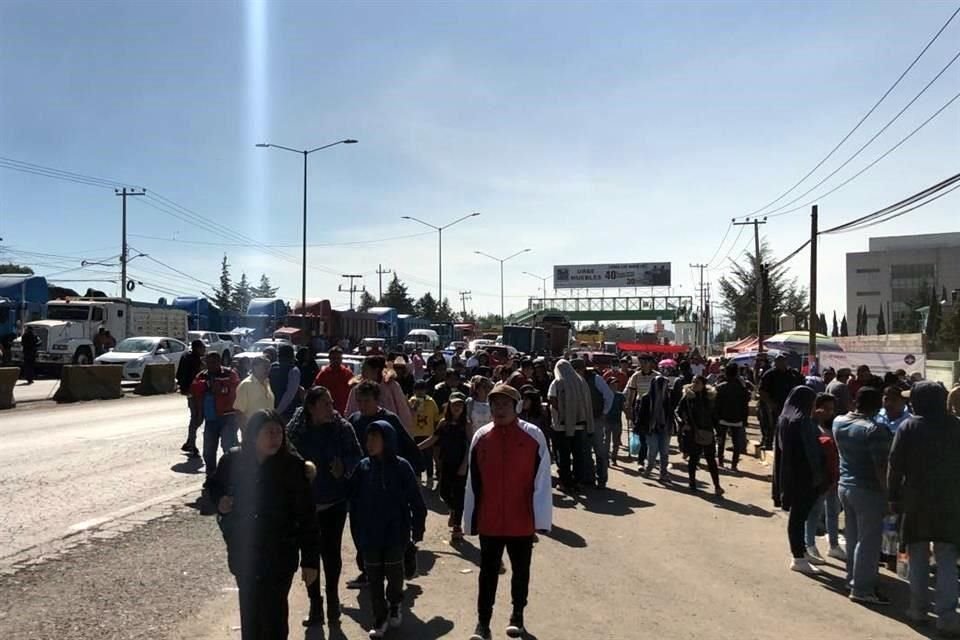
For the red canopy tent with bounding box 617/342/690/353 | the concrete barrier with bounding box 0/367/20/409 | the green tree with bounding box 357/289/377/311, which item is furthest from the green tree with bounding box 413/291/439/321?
the concrete barrier with bounding box 0/367/20/409

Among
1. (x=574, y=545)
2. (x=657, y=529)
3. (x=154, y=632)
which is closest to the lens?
(x=154, y=632)

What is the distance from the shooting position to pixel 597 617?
18.7ft

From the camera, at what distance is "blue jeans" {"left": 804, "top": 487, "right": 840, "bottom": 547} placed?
7.55 meters

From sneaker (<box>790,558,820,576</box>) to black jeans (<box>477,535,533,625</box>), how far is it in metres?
3.24

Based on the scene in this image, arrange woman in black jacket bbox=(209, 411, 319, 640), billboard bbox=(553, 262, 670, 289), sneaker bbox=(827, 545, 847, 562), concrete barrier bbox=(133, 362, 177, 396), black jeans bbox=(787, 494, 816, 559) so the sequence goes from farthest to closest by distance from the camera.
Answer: billboard bbox=(553, 262, 670, 289)
concrete barrier bbox=(133, 362, 177, 396)
sneaker bbox=(827, 545, 847, 562)
black jeans bbox=(787, 494, 816, 559)
woman in black jacket bbox=(209, 411, 319, 640)

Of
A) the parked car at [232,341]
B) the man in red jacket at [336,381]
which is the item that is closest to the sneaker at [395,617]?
the man in red jacket at [336,381]

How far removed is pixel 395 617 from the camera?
5301 millimetres

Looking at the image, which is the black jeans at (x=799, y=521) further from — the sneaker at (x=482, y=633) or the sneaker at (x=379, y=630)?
the sneaker at (x=379, y=630)

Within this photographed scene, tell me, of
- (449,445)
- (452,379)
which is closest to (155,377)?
(452,379)

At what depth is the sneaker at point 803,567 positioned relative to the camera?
7.07 metres

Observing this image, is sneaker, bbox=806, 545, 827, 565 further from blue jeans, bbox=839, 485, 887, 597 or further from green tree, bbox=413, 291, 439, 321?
green tree, bbox=413, 291, 439, 321

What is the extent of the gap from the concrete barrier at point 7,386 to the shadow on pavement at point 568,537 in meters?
16.2

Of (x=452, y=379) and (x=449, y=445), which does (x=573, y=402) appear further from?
(x=449, y=445)

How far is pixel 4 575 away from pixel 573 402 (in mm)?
6895
